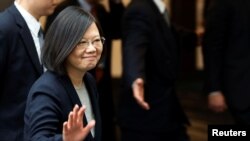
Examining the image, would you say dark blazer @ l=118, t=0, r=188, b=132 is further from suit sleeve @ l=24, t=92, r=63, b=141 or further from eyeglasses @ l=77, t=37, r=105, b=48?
suit sleeve @ l=24, t=92, r=63, b=141

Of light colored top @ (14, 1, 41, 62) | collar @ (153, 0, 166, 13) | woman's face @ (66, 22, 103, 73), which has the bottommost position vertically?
woman's face @ (66, 22, 103, 73)

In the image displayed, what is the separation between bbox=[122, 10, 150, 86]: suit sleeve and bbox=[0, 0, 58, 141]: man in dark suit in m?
0.93

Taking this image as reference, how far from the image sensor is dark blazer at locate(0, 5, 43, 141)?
2.97 metres

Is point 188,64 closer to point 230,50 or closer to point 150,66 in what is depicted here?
point 230,50

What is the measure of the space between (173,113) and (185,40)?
0.68 meters

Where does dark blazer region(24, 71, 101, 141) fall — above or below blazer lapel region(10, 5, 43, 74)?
below

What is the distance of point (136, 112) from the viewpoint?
4.14 meters

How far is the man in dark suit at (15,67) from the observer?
117 inches

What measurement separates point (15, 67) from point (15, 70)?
14 mm

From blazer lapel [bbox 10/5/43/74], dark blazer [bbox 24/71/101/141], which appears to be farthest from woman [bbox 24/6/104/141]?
blazer lapel [bbox 10/5/43/74]

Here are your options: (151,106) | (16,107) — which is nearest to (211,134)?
(151,106)

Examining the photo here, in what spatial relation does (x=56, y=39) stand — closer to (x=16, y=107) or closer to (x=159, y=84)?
(x=16, y=107)

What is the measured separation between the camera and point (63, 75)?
2.53m

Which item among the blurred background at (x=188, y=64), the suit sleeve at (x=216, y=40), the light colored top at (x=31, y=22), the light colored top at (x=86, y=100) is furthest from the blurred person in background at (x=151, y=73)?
the blurred background at (x=188, y=64)
